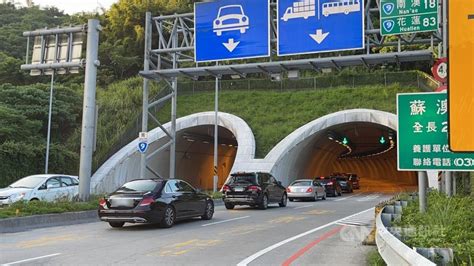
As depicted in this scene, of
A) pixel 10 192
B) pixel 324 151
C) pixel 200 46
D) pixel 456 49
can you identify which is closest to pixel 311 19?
pixel 200 46

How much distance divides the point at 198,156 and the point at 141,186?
94.0 ft

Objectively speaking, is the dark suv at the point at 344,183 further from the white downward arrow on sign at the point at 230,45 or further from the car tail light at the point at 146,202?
the car tail light at the point at 146,202

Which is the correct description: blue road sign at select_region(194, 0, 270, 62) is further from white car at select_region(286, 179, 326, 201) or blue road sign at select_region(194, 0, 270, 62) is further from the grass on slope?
the grass on slope

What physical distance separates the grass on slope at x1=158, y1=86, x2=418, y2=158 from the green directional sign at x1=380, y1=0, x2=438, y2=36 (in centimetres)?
1976

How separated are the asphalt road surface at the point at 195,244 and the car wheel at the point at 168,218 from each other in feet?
0.95

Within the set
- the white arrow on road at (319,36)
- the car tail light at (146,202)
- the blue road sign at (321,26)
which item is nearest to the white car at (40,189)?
the car tail light at (146,202)

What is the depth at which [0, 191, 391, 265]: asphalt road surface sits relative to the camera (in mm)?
9453

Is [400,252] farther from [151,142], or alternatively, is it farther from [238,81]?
[238,81]

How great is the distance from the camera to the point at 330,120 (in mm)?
36688

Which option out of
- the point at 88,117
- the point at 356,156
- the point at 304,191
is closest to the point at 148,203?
the point at 88,117

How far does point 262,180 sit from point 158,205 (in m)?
9.04

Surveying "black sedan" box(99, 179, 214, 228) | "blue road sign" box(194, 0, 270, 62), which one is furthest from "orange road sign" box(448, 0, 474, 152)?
"blue road sign" box(194, 0, 270, 62)

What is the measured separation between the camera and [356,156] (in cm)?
7281

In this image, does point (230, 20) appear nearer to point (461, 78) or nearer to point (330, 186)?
point (330, 186)
